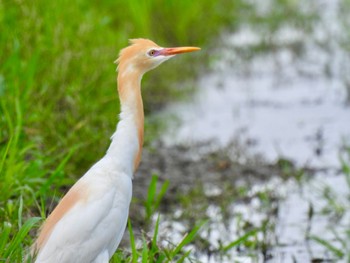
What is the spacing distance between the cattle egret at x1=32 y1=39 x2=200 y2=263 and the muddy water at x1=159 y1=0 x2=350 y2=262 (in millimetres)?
1662

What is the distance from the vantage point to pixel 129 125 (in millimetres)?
3939

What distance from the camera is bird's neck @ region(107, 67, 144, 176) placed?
3896 millimetres

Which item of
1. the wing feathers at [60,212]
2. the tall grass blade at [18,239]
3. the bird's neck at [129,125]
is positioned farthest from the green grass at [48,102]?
the bird's neck at [129,125]

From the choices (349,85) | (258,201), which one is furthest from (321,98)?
(258,201)

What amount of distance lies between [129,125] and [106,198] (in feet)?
1.11

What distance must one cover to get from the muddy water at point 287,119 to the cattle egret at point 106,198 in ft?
5.45

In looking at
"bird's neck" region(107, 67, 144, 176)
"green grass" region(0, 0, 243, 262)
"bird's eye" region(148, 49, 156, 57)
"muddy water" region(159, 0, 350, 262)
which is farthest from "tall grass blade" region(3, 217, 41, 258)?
"muddy water" region(159, 0, 350, 262)

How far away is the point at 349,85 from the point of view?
29.4 ft

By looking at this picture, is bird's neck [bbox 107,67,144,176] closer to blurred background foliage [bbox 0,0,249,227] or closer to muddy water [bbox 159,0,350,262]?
blurred background foliage [bbox 0,0,249,227]

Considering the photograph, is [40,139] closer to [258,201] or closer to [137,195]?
[137,195]

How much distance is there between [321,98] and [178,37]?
2144 millimetres

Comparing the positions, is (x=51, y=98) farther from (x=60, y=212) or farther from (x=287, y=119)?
(x=287, y=119)

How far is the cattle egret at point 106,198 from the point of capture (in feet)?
12.2

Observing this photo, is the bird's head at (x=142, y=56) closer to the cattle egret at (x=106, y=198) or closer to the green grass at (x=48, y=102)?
the cattle egret at (x=106, y=198)
